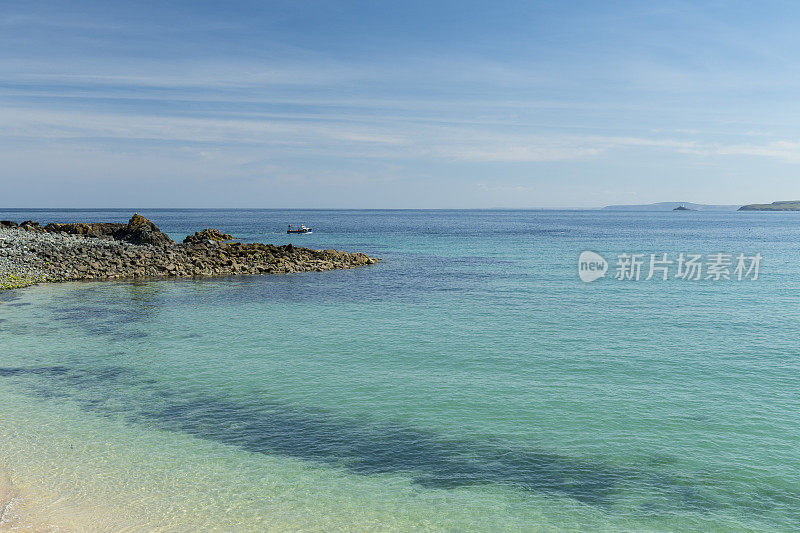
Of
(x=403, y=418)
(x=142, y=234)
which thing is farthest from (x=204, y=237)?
(x=403, y=418)

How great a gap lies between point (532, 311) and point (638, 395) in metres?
13.7

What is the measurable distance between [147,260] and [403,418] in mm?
39656

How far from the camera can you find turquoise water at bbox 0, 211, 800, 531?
10305mm

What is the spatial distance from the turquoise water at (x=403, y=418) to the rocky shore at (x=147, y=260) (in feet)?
40.9

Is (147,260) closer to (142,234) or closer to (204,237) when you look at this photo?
(142,234)

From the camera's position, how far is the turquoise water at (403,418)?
33.8 ft

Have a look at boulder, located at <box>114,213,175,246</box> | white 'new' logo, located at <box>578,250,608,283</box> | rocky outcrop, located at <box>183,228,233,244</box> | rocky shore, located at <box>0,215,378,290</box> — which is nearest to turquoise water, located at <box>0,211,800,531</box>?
rocky shore, located at <box>0,215,378,290</box>

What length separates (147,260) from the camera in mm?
47844

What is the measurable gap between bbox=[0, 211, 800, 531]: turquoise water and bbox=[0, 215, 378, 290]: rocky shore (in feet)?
40.9

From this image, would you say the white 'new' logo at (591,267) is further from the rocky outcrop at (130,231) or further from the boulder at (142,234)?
the rocky outcrop at (130,231)

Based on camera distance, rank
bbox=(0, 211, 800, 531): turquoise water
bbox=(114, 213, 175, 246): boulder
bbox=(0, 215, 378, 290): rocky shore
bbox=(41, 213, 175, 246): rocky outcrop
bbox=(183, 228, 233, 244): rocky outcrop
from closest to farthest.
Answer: bbox=(0, 211, 800, 531): turquoise water
bbox=(0, 215, 378, 290): rocky shore
bbox=(114, 213, 175, 246): boulder
bbox=(41, 213, 175, 246): rocky outcrop
bbox=(183, 228, 233, 244): rocky outcrop

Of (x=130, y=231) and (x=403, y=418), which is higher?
(x=130, y=231)

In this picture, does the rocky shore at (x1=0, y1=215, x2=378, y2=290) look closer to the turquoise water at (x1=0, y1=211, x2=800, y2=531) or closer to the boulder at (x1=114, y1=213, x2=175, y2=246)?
the boulder at (x1=114, y1=213, x2=175, y2=246)

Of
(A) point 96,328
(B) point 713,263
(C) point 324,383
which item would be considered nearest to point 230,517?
(C) point 324,383
